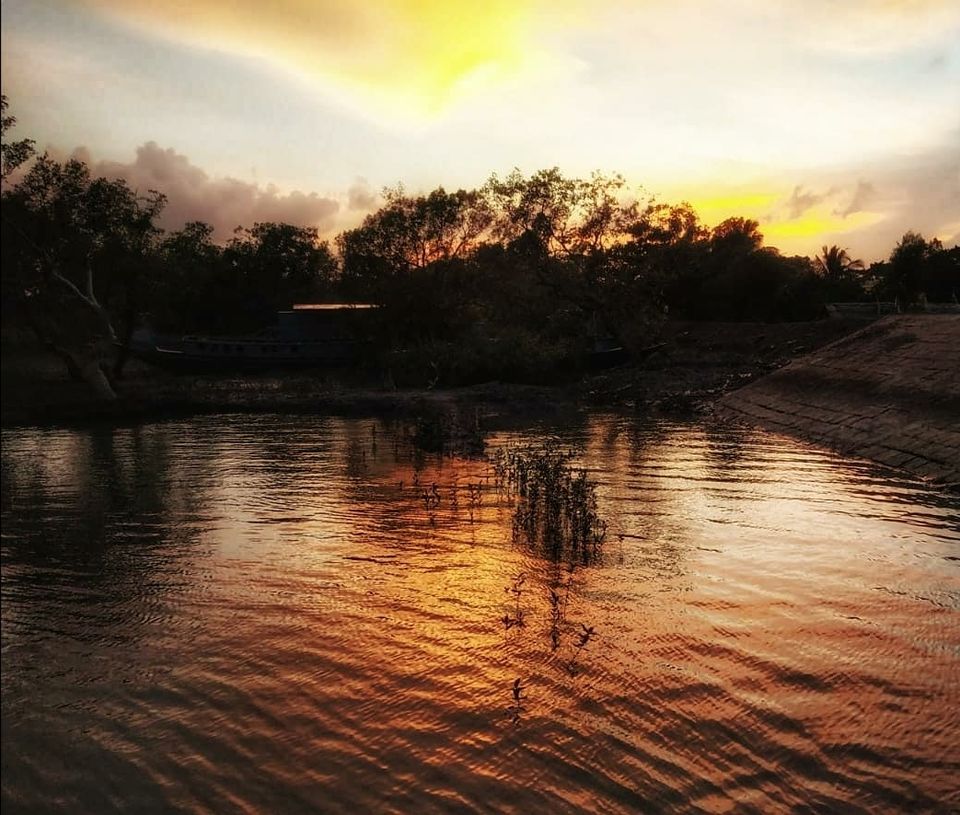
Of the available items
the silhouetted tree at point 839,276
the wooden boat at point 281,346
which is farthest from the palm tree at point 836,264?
the wooden boat at point 281,346

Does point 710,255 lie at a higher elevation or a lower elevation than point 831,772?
higher

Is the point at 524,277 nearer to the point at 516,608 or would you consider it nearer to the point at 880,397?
the point at 880,397

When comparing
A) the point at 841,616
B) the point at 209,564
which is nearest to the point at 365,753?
the point at 209,564

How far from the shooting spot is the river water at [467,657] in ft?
16.1

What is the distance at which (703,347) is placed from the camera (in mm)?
46438

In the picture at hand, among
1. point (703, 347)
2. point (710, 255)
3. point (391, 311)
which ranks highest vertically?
point (710, 255)

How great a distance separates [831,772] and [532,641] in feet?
9.72

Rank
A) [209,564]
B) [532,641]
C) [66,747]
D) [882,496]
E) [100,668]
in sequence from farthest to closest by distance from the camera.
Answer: [882,496] → [209,564] → [532,641] → [100,668] → [66,747]

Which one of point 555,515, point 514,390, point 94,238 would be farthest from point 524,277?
point 555,515

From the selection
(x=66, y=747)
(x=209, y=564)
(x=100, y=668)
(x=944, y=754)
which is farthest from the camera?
(x=209, y=564)

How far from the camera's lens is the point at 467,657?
22.5ft

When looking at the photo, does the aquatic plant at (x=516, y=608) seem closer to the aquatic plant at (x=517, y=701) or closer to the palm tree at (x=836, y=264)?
the aquatic plant at (x=517, y=701)

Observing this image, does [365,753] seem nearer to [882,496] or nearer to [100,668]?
[100,668]

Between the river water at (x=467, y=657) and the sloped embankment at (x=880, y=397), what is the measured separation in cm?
584
